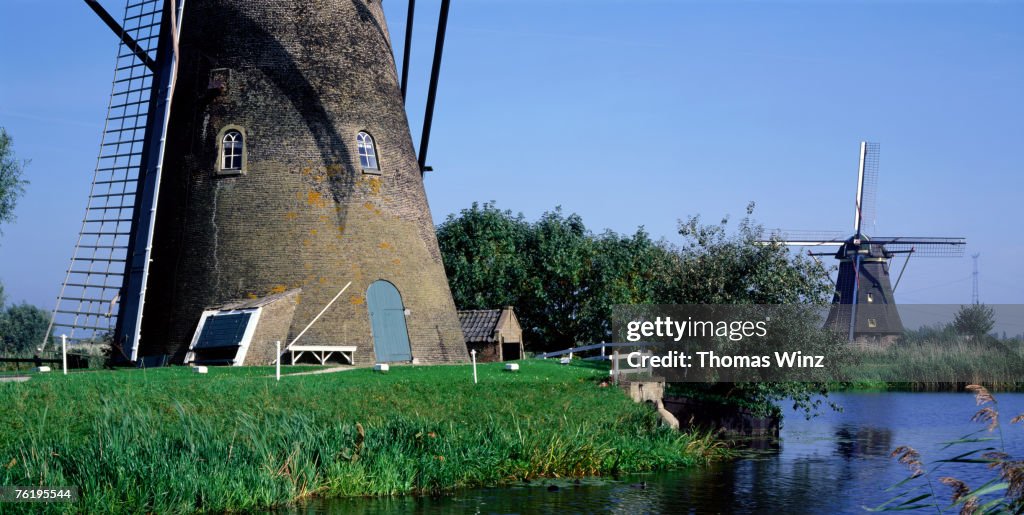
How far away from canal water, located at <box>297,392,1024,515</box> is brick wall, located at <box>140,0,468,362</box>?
27.0 ft

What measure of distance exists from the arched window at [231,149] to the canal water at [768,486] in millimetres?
11296

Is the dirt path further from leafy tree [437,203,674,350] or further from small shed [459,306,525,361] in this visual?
leafy tree [437,203,674,350]

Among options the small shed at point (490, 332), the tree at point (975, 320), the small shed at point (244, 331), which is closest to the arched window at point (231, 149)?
Answer: the small shed at point (244, 331)

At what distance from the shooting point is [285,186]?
22953 millimetres

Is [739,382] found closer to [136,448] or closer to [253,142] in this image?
[253,142]

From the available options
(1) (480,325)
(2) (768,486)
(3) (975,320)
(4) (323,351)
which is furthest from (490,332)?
(3) (975,320)

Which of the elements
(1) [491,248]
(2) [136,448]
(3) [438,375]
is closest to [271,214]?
(3) [438,375]

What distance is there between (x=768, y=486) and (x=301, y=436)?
27.0 feet

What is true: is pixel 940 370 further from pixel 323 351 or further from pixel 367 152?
pixel 323 351

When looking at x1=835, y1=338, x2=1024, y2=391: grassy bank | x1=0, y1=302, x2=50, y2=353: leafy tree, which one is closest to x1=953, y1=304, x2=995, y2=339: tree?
x1=835, y1=338, x2=1024, y2=391: grassy bank

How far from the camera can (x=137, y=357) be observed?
23.3m

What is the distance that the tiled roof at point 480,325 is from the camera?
107 ft

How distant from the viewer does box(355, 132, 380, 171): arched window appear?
23.9m

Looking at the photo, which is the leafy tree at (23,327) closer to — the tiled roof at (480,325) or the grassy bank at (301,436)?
the tiled roof at (480,325)
